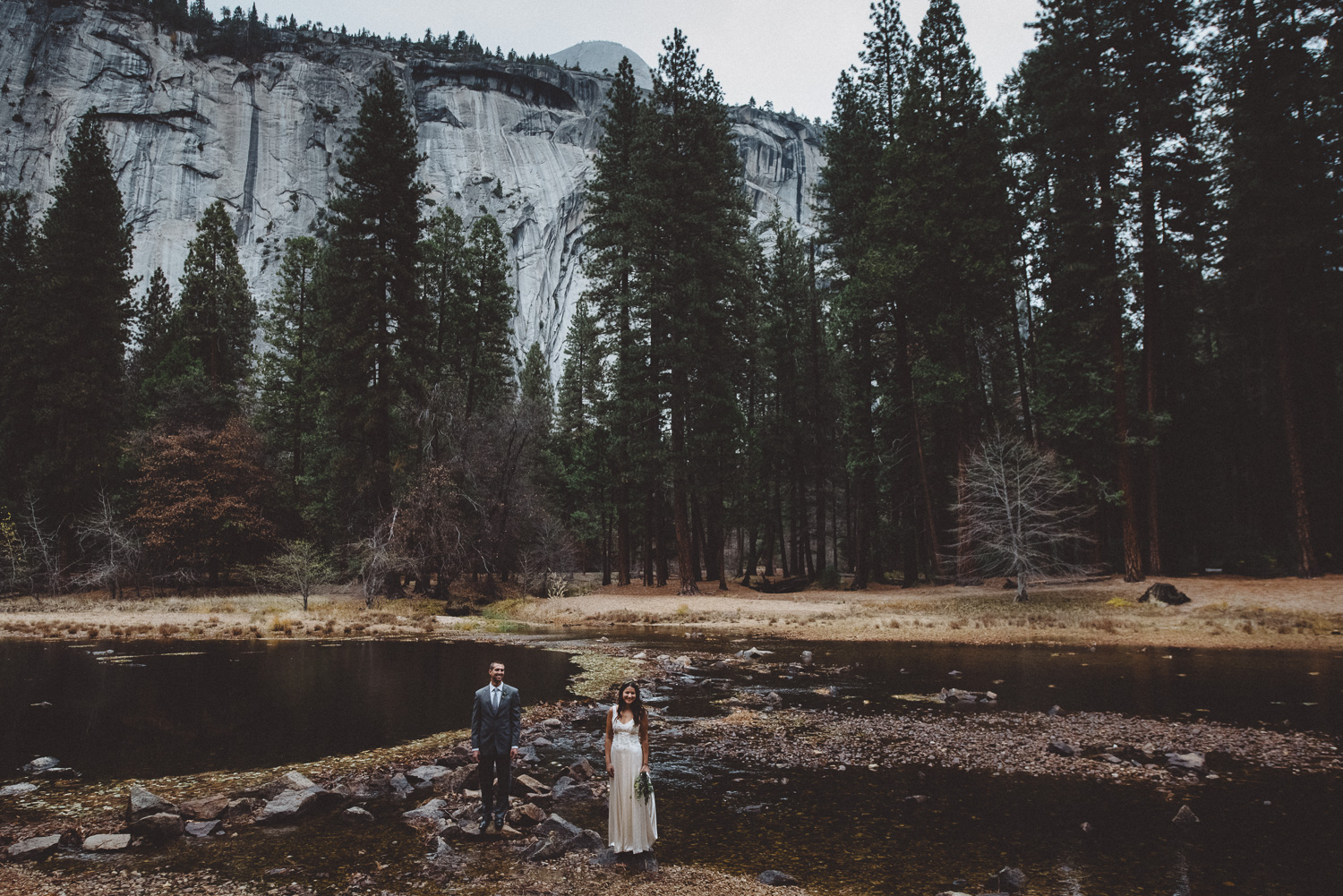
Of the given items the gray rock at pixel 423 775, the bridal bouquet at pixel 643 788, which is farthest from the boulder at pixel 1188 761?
the gray rock at pixel 423 775

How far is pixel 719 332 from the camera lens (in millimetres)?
33625

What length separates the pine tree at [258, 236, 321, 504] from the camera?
40.9m

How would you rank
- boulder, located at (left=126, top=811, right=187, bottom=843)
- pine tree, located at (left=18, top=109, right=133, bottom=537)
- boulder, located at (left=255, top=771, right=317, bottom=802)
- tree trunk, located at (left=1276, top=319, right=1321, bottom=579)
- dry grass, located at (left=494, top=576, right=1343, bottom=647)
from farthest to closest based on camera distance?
1. pine tree, located at (left=18, top=109, right=133, bottom=537)
2. tree trunk, located at (left=1276, top=319, right=1321, bottom=579)
3. dry grass, located at (left=494, top=576, right=1343, bottom=647)
4. boulder, located at (left=255, top=771, right=317, bottom=802)
5. boulder, located at (left=126, top=811, right=187, bottom=843)

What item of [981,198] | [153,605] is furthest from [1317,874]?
[153,605]

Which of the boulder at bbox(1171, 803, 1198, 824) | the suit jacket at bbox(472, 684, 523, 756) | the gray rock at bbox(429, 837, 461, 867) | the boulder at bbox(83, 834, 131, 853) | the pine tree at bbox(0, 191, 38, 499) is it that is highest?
the pine tree at bbox(0, 191, 38, 499)

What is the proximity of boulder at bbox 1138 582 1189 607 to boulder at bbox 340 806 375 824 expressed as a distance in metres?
23.8

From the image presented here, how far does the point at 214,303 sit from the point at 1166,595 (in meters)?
50.2

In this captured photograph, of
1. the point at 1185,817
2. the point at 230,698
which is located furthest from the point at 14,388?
the point at 1185,817

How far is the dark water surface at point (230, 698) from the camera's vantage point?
973 cm

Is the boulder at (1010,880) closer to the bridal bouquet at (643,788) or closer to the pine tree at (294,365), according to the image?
the bridal bouquet at (643,788)

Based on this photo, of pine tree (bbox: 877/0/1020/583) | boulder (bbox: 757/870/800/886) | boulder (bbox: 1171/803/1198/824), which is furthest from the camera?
pine tree (bbox: 877/0/1020/583)

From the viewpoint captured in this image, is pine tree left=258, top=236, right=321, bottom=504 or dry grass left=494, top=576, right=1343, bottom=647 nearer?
dry grass left=494, top=576, right=1343, bottom=647

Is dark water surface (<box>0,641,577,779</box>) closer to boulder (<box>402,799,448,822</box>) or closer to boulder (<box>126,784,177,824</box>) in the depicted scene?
boulder (<box>126,784,177,824</box>)

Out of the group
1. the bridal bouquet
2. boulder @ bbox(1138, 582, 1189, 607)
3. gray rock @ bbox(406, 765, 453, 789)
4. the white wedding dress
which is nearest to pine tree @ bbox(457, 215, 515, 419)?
boulder @ bbox(1138, 582, 1189, 607)
